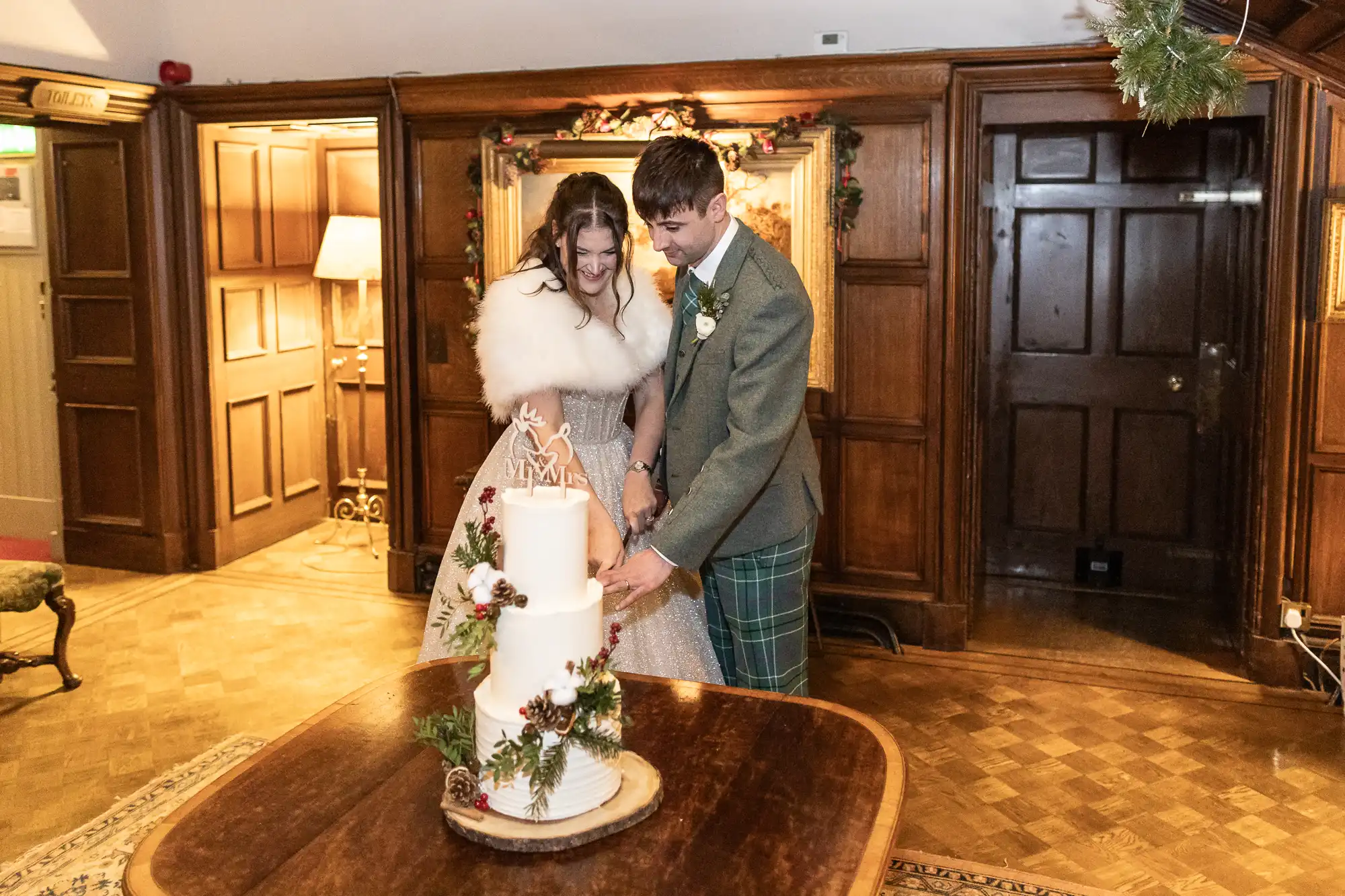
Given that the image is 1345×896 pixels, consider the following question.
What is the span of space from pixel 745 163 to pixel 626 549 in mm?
2171

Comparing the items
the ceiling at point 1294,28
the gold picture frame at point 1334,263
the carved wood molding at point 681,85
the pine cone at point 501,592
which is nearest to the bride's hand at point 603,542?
the pine cone at point 501,592

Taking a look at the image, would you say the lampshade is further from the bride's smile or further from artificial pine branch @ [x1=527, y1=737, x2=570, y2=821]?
artificial pine branch @ [x1=527, y1=737, x2=570, y2=821]

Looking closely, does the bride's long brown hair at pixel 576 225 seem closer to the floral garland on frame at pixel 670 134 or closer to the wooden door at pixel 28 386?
the floral garland on frame at pixel 670 134

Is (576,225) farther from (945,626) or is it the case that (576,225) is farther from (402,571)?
(402,571)

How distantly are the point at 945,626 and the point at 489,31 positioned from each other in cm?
304

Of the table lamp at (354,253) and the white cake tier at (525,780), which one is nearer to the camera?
the white cake tier at (525,780)

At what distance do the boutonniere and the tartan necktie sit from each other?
4cm

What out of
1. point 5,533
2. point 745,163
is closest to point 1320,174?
point 745,163

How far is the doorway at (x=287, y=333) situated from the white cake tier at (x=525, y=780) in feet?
14.0

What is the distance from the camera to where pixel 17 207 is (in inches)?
248

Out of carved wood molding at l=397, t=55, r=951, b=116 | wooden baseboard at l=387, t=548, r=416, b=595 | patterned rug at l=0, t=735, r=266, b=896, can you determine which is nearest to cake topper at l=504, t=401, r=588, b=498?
patterned rug at l=0, t=735, r=266, b=896

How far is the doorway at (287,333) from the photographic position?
6.20m

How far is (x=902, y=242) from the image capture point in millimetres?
4941

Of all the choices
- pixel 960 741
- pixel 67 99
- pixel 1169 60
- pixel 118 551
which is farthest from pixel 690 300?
pixel 118 551
